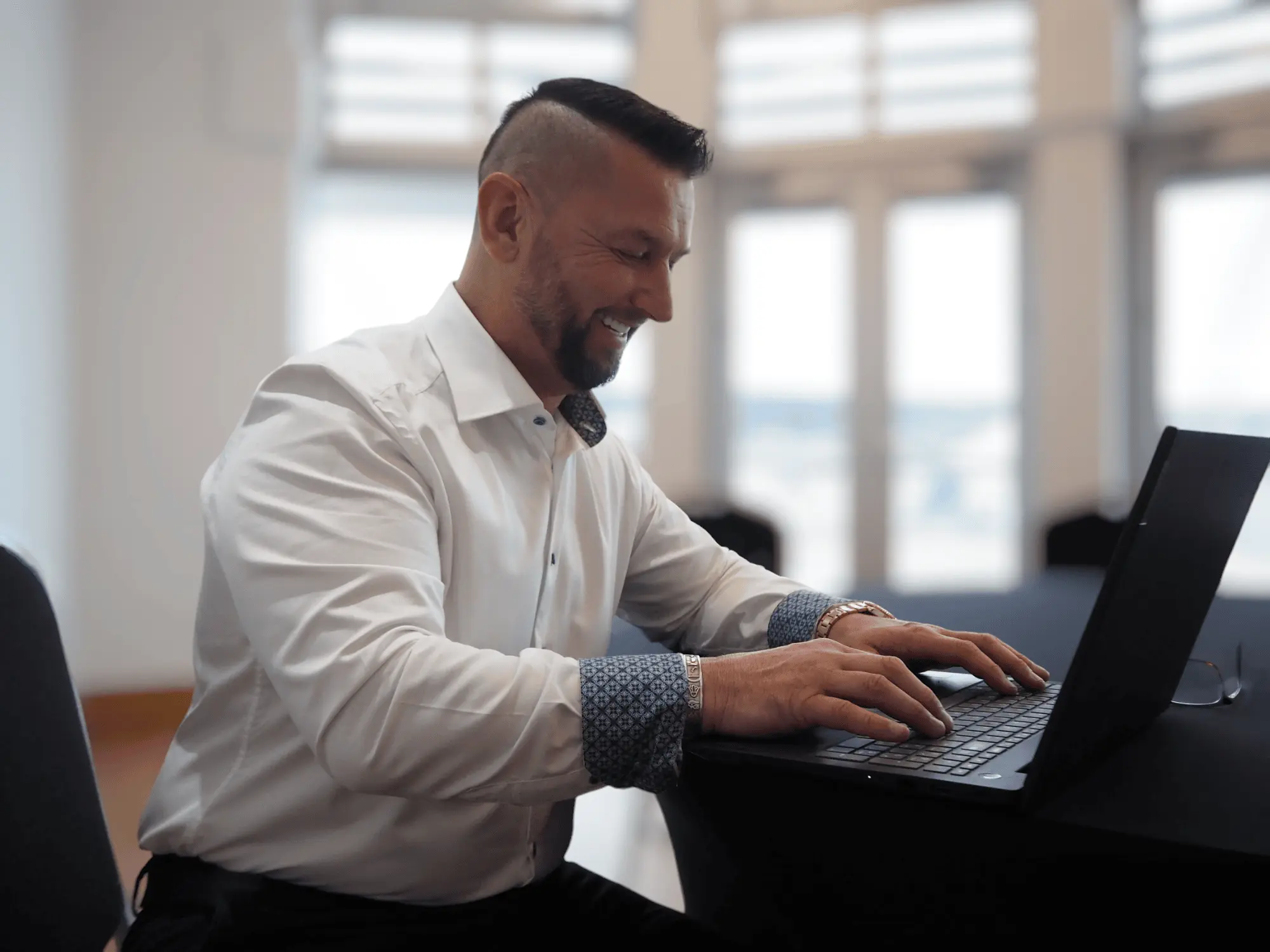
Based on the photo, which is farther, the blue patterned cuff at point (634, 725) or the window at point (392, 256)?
the window at point (392, 256)

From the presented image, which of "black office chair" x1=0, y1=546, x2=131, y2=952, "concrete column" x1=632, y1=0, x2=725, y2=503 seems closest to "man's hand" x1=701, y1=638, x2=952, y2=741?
"black office chair" x1=0, y1=546, x2=131, y2=952

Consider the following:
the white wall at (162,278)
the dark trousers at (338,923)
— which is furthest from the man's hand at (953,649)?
the white wall at (162,278)

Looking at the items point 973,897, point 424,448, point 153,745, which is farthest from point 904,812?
point 153,745

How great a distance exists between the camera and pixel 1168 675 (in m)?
1.12

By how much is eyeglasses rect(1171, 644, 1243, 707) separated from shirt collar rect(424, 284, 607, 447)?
77 centimetres

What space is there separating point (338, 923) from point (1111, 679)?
78 cm

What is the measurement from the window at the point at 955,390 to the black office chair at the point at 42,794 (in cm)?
383

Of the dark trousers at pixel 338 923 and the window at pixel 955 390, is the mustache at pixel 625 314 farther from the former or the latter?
the window at pixel 955 390

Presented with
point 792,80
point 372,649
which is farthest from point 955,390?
point 372,649

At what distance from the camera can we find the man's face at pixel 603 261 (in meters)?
1.29

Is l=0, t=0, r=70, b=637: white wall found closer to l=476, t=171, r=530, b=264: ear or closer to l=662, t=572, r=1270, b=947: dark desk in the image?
l=476, t=171, r=530, b=264: ear

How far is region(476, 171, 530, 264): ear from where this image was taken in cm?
133

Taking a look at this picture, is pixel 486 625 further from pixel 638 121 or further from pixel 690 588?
pixel 638 121

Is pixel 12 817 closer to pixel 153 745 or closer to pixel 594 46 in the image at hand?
pixel 153 745
